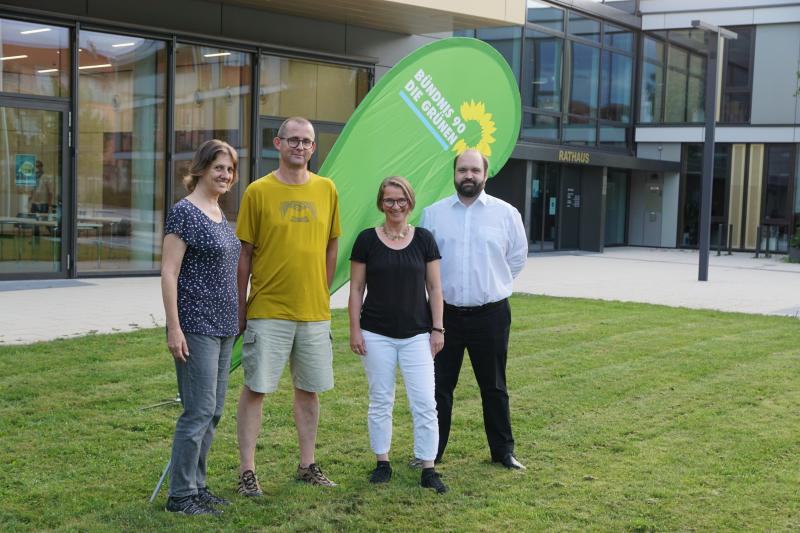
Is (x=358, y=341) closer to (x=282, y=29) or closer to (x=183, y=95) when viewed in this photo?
(x=183, y=95)

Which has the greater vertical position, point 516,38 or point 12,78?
point 516,38

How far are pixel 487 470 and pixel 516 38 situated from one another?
20020 mm

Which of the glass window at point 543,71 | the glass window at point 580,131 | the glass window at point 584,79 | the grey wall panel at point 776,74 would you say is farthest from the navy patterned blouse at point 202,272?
the grey wall panel at point 776,74

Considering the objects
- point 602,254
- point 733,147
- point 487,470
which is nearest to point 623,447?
point 487,470

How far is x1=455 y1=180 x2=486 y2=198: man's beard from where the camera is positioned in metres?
5.46

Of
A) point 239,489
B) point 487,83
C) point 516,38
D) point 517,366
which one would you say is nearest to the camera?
point 239,489

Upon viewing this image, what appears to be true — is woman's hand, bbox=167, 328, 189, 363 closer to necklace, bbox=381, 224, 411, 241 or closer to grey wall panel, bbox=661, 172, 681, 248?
necklace, bbox=381, 224, 411, 241

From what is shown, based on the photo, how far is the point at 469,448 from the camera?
241 inches

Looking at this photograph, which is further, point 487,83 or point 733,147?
point 733,147

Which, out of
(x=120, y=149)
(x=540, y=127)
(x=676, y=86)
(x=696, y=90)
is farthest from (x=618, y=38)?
(x=120, y=149)

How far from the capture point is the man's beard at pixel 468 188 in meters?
5.46

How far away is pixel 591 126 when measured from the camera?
2784 cm

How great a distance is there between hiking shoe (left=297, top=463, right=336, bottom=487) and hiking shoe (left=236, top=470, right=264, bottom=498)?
0.30 metres

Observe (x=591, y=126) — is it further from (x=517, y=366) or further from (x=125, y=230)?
(x=517, y=366)
